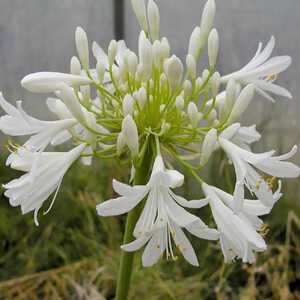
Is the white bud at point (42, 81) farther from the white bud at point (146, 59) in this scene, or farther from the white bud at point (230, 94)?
the white bud at point (230, 94)

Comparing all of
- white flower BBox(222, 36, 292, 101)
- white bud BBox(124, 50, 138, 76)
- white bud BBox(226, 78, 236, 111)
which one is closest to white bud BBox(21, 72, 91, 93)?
white bud BBox(124, 50, 138, 76)

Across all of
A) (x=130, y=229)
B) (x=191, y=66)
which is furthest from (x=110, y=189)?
(x=191, y=66)

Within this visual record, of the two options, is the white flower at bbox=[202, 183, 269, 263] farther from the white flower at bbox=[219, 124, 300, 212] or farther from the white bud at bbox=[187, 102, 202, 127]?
the white bud at bbox=[187, 102, 202, 127]

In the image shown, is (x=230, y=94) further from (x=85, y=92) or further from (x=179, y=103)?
(x=85, y=92)

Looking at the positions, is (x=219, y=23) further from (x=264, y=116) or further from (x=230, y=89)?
(x=230, y=89)

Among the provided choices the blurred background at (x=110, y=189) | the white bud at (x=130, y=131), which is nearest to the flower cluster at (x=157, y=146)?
the white bud at (x=130, y=131)
